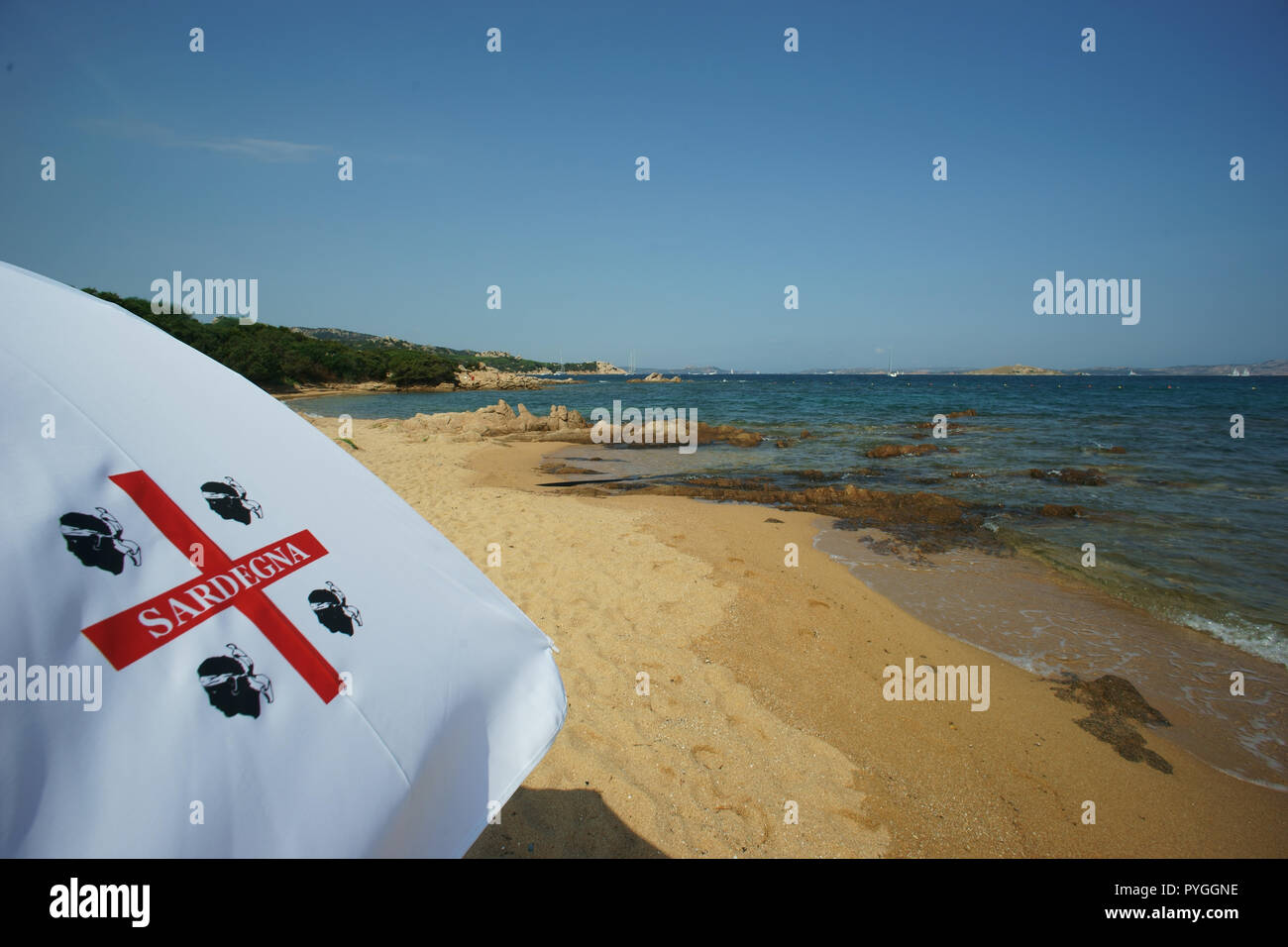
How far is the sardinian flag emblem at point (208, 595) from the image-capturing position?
0.99 m

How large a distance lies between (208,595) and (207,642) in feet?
0.39

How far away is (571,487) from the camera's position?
1158 centimetres

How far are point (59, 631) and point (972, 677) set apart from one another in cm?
531

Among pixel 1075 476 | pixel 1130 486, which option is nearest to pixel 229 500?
pixel 1130 486

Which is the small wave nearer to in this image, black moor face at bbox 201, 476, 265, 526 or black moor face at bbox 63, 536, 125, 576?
black moor face at bbox 201, 476, 265, 526

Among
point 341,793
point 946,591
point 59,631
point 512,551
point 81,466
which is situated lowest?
point 946,591

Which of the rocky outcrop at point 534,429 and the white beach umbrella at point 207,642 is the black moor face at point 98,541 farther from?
the rocky outcrop at point 534,429

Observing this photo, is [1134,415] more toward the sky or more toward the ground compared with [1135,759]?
more toward the sky

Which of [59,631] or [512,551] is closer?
[59,631]

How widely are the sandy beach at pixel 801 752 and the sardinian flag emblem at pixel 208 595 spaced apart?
193cm

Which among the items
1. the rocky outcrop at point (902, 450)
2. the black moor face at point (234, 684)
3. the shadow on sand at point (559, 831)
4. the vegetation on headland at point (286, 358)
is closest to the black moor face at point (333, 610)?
the black moor face at point (234, 684)

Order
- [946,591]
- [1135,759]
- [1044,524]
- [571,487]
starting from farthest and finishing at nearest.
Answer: [571,487] → [1044,524] → [946,591] → [1135,759]
